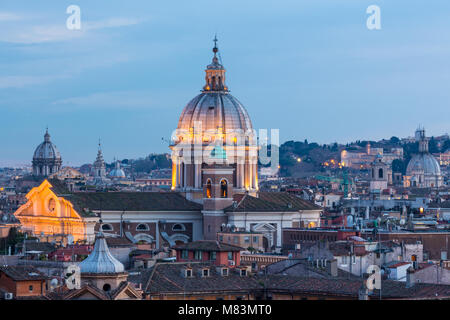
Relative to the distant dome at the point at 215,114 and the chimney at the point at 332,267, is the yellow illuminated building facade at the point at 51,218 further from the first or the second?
the chimney at the point at 332,267

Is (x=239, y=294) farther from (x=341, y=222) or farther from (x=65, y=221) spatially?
(x=341, y=222)

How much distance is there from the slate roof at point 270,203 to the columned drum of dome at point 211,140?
121 cm

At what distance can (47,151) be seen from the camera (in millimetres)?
150250

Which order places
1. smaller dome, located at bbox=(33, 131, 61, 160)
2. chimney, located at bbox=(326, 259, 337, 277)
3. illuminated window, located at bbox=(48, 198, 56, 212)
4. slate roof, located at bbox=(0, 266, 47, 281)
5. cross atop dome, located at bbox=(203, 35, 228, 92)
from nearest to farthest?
slate roof, located at bbox=(0, 266, 47, 281) → chimney, located at bbox=(326, 259, 337, 277) → illuminated window, located at bbox=(48, 198, 56, 212) → cross atop dome, located at bbox=(203, 35, 228, 92) → smaller dome, located at bbox=(33, 131, 61, 160)

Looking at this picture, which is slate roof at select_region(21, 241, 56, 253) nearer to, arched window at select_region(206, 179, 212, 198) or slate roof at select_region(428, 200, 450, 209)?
arched window at select_region(206, 179, 212, 198)

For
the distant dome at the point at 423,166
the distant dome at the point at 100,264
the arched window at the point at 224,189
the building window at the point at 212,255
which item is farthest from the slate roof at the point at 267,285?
the distant dome at the point at 423,166

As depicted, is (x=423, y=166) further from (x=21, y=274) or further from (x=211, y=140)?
(x=21, y=274)

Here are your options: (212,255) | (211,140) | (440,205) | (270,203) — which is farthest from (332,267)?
(440,205)

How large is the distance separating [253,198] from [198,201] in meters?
2.30

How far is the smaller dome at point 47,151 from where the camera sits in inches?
5901

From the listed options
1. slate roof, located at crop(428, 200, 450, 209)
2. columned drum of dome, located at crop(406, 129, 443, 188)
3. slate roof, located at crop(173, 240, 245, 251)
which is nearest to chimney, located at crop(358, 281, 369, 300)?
slate roof, located at crop(173, 240, 245, 251)

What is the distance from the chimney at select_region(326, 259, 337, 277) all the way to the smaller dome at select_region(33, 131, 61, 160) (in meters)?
120

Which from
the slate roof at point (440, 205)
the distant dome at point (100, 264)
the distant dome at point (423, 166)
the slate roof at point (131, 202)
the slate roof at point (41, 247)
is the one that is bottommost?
the slate roof at point (440, 205)

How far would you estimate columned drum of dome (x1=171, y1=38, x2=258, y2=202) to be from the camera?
57.8 metres
